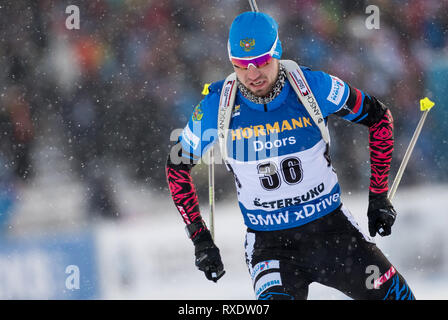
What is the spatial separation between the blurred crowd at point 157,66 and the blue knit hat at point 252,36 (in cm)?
371

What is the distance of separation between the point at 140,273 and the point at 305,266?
120 inches

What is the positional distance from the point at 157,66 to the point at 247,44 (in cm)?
403

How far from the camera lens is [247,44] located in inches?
121

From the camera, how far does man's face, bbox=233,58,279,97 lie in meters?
3.11

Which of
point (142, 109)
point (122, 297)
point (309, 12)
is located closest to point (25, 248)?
point (122, 297)

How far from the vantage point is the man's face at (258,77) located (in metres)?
3.11

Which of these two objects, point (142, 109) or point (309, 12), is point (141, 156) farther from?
point (309, 12)

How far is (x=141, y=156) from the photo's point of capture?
681 cm

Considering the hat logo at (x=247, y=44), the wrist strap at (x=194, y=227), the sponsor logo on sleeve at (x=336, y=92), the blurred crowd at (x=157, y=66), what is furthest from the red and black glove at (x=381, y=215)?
the blurred crowd at (x=157, y=66)

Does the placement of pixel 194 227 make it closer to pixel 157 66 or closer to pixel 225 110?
pixel 225 110

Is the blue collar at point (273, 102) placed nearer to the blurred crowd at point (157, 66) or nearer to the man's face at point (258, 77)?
the man's face at point (258, 77)

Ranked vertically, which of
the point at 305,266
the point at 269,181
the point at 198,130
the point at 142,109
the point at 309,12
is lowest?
the point at 305,266

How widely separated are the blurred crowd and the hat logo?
12.4ft

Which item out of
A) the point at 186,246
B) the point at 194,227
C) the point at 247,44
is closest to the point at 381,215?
the point at 194,227
